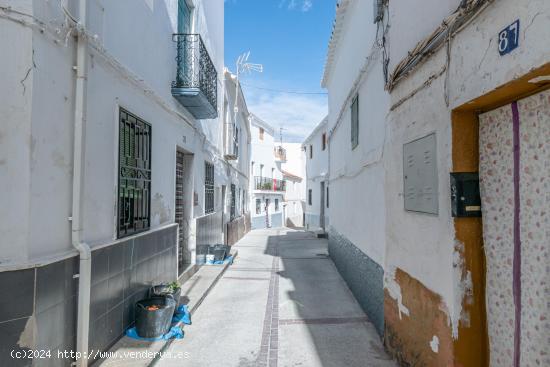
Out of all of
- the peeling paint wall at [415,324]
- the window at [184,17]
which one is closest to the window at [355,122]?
the peeling paint wall at [415,324]

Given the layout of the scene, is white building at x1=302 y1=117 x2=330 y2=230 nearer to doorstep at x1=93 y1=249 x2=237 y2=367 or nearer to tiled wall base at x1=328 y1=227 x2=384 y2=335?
tiled wall base at x1=328 y1=227 x2=384 y2=335

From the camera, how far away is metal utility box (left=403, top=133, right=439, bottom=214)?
311 centimetres

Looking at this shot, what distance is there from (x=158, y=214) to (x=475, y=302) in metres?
4.51

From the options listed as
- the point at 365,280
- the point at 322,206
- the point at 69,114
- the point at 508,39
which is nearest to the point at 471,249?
the point at 508,39

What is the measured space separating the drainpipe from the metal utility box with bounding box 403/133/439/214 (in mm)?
3126

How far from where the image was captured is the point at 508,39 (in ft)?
6.87

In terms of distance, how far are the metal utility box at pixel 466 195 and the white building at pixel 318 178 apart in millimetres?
14106

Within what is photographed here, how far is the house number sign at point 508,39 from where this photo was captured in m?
2.02

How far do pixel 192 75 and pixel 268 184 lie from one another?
21739mm

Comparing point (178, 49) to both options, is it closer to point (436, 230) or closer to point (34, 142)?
point (34, 142)

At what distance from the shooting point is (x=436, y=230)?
9.96ft

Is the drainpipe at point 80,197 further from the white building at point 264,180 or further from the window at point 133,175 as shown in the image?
the white building at point 264,180

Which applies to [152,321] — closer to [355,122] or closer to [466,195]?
[466,195]

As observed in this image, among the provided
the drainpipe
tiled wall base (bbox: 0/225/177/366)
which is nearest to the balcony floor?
tiled wall base (bbox: 0/225/177/366)
